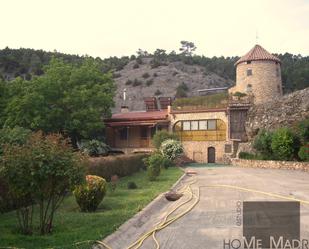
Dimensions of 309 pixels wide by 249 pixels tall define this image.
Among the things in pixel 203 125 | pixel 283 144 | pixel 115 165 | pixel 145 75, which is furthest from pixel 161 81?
pixel 115 165

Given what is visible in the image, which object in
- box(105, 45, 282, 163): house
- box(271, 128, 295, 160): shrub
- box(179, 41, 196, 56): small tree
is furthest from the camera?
box(179, 41, 196, 56): small tree

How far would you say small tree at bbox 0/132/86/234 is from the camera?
8.90 m

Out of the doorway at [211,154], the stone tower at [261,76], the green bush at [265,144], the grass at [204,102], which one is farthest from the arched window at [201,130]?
the stone tower at [261,76]

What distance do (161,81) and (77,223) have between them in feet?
251

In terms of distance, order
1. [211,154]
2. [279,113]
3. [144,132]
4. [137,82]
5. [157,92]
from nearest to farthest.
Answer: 1. [279,113]
2. [211,154]
3. [144,132]
4. [157,92]
5. [137,82]

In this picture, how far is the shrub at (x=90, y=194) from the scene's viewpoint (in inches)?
472

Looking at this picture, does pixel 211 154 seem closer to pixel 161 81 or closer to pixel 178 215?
pixel 178 215

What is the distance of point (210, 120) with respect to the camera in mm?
38344

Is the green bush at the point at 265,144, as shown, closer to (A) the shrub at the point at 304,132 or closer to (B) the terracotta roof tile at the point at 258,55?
(A) the shrub at the point at 304,132

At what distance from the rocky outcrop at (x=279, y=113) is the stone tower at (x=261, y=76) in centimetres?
525

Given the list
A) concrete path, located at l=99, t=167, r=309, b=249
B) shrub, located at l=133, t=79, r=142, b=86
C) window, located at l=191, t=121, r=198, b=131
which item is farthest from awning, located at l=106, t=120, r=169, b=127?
shrub, located at l=133, t=79, r=142, b=86

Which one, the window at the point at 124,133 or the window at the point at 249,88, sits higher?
the window at the point at 249,88

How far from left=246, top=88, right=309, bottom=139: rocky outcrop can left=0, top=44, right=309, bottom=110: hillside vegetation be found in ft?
114

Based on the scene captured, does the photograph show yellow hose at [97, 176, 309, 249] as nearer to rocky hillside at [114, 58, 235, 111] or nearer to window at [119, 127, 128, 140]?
window at [119, 127, 128, 140]
